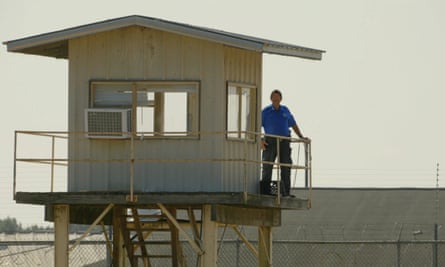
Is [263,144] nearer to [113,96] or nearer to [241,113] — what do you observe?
[241,113]

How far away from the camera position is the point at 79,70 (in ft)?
86.8

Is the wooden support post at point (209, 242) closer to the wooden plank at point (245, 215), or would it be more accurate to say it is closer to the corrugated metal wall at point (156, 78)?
the wooden plank at point (245, 215)

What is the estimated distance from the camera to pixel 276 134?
27328 millimetres

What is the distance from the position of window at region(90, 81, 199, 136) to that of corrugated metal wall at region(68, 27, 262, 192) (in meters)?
0.15

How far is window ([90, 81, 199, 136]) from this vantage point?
2611 cm

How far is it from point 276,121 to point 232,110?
1230 millimetres

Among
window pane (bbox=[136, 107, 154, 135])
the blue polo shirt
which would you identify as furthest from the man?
window pane (bbox=[136, 107, 154, 135])

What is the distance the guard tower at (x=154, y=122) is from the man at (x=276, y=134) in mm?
333

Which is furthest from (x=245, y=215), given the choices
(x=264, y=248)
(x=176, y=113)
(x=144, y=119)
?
(x=144, y=119)

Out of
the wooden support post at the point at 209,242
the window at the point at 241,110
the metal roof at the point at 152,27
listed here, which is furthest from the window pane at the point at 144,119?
the wooden support post at the point at 209,242

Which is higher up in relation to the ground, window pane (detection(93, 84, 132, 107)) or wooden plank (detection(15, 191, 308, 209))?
window pane (detection(93, 84, 132, 107))

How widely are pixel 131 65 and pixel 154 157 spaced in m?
1.71

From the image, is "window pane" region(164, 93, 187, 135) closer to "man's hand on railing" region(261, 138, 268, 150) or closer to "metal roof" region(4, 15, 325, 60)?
"metal roof" region(4, 15, 325, 60)

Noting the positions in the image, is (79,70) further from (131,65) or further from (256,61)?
(256,61)
